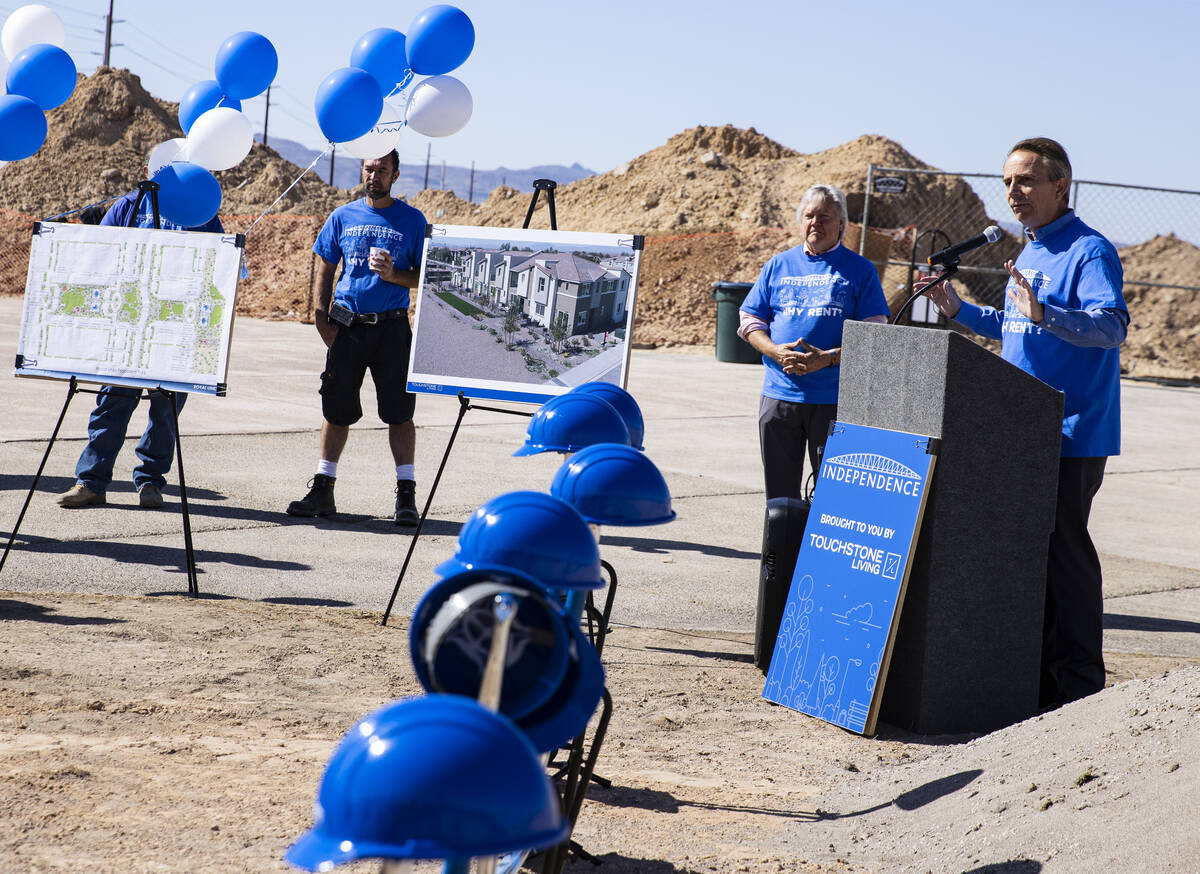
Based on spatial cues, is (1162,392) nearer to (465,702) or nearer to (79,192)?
(465,702)

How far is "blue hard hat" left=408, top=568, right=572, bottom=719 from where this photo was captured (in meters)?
1.99

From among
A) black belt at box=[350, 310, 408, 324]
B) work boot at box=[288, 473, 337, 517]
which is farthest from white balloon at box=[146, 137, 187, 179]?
work boot at box=[288, 473, 337, 517]

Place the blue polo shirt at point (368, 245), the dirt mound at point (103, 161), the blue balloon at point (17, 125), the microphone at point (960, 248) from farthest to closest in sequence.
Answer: the dirt mound at point (103, 161) → the blue polo shirt at point (368, 245) → the blue balloon at point (17, 125) → the microphone at point (960, 248)

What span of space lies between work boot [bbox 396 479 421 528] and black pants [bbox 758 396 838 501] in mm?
2737

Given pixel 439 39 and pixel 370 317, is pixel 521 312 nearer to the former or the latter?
pixel 370 317

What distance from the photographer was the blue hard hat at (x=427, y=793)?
1501 millimetres

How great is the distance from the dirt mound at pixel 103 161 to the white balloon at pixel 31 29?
39.4 metres

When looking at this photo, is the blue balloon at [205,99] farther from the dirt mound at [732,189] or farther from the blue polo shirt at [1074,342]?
the dirt mound at [732,189]

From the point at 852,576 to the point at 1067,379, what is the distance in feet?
3.68

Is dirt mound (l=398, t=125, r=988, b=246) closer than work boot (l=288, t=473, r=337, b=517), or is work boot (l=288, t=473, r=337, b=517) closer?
work boot (l=288, t=473, r=337, b=517)

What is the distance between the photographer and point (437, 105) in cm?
813

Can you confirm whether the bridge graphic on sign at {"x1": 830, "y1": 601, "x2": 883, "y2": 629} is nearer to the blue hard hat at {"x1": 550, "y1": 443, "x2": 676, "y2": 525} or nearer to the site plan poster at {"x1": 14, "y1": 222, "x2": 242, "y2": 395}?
the blue hard hat at {"x1": 550, "y1": 443, "x2": 676, "y2": 525}

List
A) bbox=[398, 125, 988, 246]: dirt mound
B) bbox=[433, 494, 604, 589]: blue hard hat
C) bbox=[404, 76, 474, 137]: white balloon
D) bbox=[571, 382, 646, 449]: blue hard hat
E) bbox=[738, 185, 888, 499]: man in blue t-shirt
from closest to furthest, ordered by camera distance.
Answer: bbox=[433, 494, 604, 589]: blue hard hat
bbox=[571, 382, 646, 449]: blue hard hat
bbox=[738, 185, 888, 499]: man in blue t-shirt
bbox=[404, 76, 474, 137]: white balloon
bbox=[398, 125, 988, 246]: dirt mound

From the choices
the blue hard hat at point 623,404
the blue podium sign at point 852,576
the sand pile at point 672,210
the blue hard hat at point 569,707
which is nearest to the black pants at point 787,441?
the blue podium sign at point 852,576
